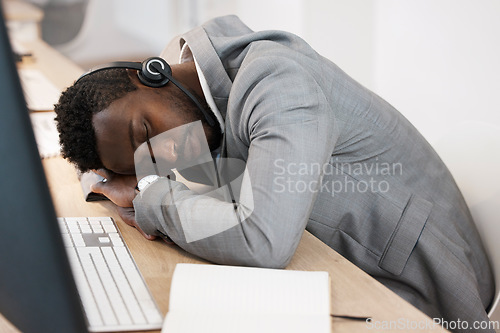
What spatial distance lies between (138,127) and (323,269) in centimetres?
42

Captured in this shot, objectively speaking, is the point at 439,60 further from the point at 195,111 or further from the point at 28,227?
the point at 28,227

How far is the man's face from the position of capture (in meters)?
0.98

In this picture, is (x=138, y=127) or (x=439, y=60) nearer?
(x=138, y=127)

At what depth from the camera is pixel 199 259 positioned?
2.89 ft

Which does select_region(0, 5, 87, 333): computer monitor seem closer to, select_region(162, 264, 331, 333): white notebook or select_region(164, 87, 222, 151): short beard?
select_region(162, 264, 331, 333): white notebook

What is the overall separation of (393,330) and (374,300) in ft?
0.22

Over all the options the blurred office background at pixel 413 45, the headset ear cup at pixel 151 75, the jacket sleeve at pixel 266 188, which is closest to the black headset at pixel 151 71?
the headset ear cup at pixel 151 75

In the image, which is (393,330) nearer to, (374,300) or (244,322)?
(374,300)

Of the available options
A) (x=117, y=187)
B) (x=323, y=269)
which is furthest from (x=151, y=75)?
(x=323, y=269)

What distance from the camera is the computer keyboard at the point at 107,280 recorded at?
2.24 feet

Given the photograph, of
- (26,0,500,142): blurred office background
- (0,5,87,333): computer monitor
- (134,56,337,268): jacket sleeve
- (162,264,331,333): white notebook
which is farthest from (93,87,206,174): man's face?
(26,0,500,142): blurred office background

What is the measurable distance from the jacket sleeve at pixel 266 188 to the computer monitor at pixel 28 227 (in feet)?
1.38

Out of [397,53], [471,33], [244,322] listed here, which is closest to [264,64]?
[244,322]

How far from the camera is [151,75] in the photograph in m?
1.04
